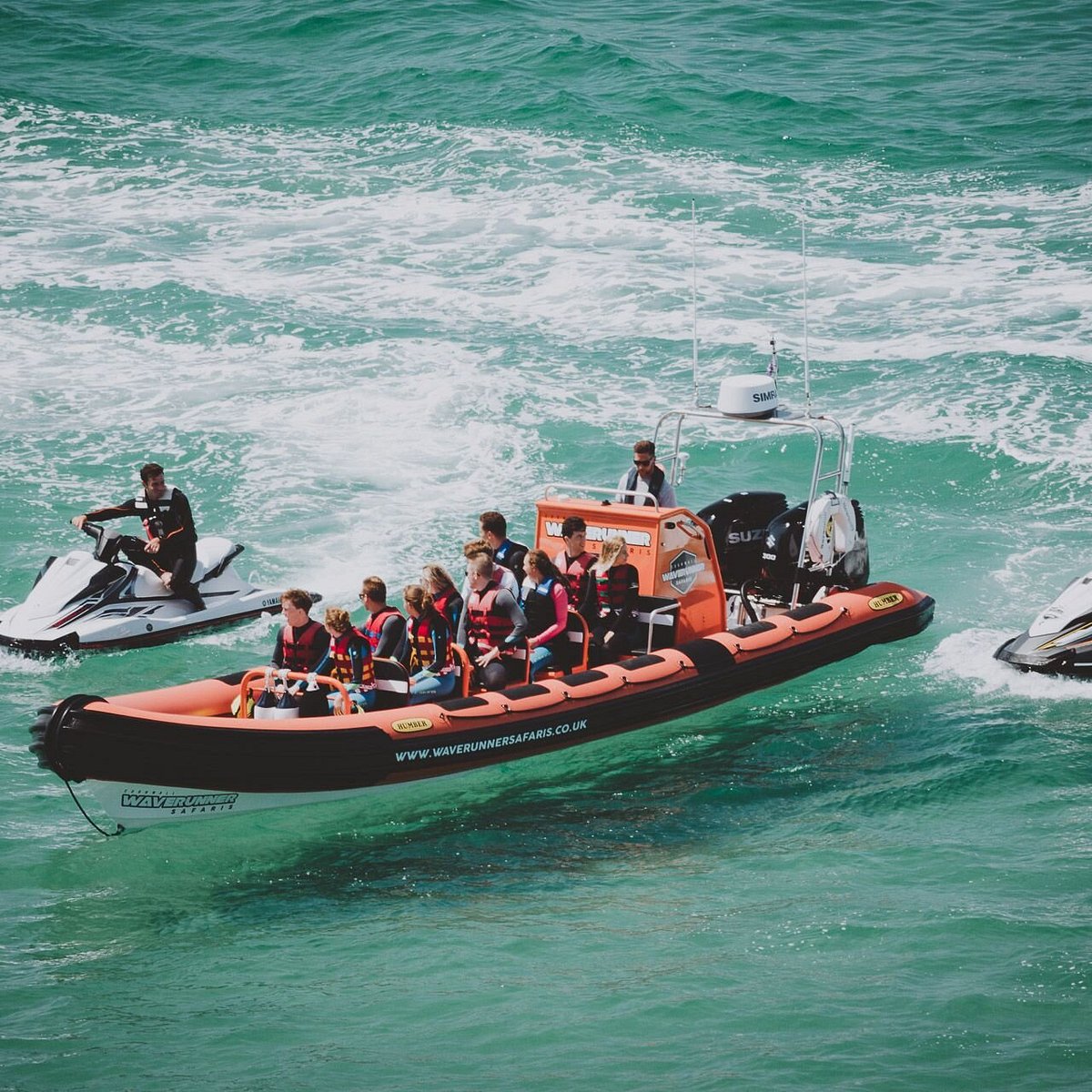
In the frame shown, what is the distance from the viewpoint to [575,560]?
9.02 m

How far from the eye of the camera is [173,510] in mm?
10633

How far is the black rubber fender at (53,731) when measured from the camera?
687cm

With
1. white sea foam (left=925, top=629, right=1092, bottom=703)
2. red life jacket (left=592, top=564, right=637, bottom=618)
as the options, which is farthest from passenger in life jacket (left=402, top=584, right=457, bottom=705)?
white sea foam (left=925, top=629, right=1092, bottom=703)

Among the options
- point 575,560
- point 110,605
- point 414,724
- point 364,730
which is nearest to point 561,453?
point 110,605

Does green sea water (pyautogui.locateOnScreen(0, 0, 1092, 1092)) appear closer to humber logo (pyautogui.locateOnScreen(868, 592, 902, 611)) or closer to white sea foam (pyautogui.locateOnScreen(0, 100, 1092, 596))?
white sea foam (pyautogui.locateOnScreen(0, 100, 1092, 596))

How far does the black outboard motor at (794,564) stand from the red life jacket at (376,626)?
3.08 metres

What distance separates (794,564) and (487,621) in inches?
101

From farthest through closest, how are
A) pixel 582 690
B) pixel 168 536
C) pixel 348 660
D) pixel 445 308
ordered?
1. pixel 445 308
2. pixel 168 536
3. pixel 582 690
4. pixel 348 660

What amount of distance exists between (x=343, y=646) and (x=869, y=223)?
12479 millimetres

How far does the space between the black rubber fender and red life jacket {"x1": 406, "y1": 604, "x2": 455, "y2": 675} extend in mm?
1864

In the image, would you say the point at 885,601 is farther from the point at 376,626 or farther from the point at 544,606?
the point at 376,626

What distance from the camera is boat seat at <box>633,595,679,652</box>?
9.21 metres

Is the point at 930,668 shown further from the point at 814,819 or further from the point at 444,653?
the point at 444,653

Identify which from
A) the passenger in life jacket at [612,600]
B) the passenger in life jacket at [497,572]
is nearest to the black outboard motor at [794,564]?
the passenger in life jacket at [612,600]
